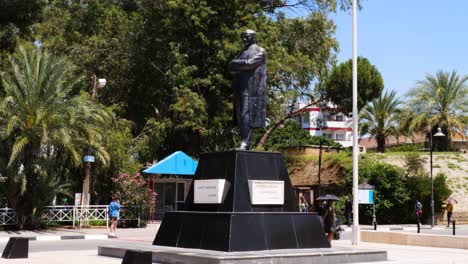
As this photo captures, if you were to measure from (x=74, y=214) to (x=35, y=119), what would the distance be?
16.5 feet

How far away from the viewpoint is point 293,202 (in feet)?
50.2

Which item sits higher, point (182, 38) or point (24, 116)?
point (182, 38)

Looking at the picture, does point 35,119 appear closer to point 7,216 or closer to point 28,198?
point 28,198

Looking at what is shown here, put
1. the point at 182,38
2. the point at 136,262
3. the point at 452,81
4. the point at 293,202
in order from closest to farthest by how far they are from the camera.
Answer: the point at 136,262 → the point at 293,202 → the point at 182,38 → the point at 452,81

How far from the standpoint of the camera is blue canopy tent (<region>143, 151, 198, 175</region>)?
3169 cm

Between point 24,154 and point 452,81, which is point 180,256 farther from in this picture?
point 452,81

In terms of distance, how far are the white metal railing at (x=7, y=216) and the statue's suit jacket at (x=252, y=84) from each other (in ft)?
48.5

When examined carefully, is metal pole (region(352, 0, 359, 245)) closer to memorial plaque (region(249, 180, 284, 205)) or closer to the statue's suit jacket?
memorial plaque (region(249, 180, 284, 205))

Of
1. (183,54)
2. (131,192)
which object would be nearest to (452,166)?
(183,54)

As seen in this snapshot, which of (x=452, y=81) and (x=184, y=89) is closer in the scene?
(x=184, y=89)

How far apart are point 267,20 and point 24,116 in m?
16.6

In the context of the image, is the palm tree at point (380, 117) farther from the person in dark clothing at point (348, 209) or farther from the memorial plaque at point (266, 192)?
the memorial plaque at point (266, 192)

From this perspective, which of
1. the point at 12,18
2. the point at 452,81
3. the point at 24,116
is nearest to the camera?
the point at 24,116

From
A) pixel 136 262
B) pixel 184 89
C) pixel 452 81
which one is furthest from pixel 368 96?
pixel 136 262
